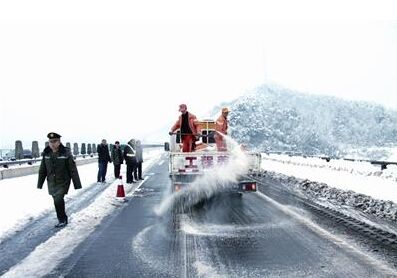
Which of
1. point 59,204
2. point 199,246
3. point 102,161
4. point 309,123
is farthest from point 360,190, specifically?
point 309,123

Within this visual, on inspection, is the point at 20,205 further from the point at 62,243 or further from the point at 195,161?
the point at 62,243

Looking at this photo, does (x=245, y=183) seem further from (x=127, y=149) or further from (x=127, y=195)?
(x=127, y=149)

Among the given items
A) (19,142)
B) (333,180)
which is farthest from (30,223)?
(19,142)

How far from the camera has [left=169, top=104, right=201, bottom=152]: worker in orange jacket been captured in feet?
41.2

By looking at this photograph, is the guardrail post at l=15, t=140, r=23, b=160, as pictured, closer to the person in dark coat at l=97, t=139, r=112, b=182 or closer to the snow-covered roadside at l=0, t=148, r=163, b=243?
the person in dark coat at l=97, t=139, r=112, b=182

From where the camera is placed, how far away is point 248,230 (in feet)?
27.5

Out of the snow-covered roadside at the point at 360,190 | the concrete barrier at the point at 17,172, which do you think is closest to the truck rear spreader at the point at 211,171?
the snow-covered roadside at the point at 360,190

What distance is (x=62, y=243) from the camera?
750 centimetres

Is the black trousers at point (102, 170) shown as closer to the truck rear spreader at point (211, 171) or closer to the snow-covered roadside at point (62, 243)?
the snow-covered roadside at point (62, 243)

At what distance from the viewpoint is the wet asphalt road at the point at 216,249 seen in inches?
223

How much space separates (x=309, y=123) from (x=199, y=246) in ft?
413

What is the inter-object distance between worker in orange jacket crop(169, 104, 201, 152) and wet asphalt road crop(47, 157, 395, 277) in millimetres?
2802

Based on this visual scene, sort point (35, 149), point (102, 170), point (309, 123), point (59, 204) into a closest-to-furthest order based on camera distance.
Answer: point (59, 204) < point (102, 170) < point (35, 149) < point (309, 123)

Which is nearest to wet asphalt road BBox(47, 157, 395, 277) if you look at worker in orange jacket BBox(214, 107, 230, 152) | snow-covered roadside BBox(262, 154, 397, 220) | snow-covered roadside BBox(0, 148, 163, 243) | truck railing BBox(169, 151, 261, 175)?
truck railing BBox(169, 151, 261, 175)
